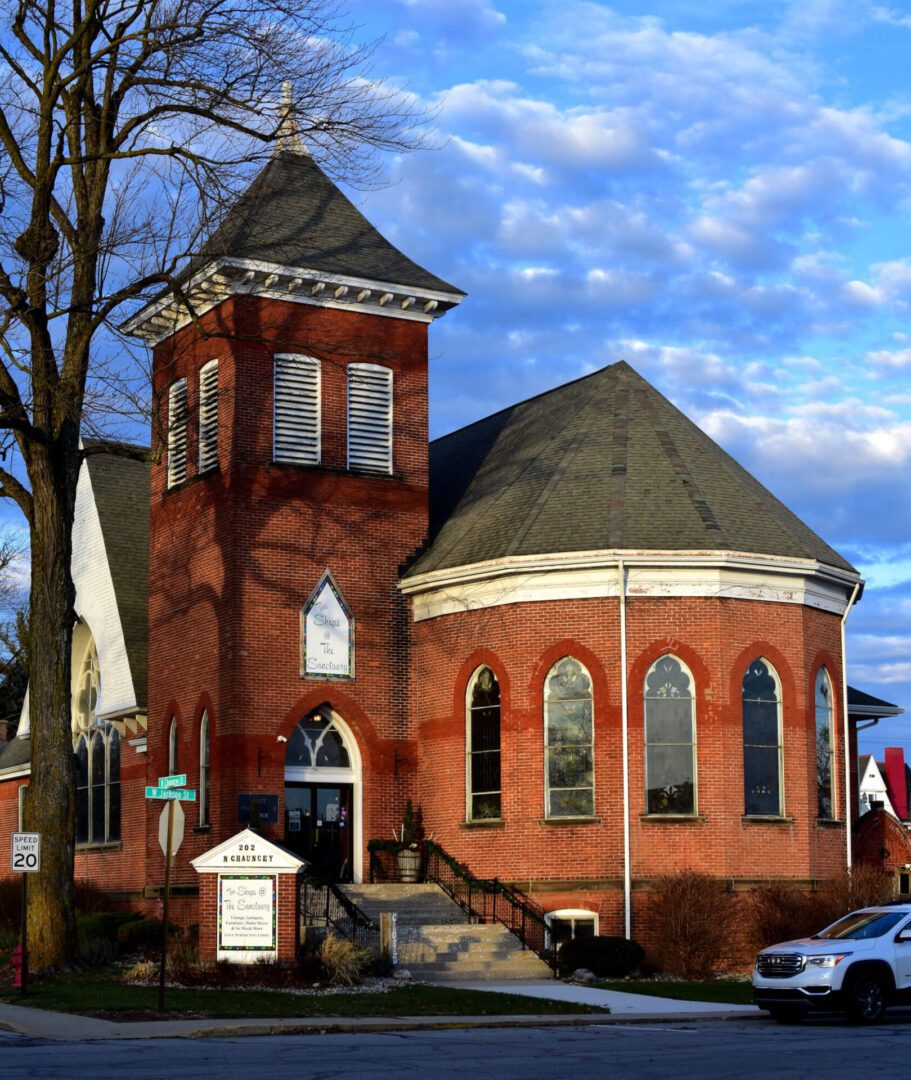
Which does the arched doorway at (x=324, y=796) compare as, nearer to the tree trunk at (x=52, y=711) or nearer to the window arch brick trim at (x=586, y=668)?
the window arch brick trim at (x=586, y=668)

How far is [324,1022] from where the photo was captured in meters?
19.8

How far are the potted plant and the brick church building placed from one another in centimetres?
27

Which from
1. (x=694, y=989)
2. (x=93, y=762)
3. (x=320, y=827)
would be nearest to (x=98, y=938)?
(x=320, y=827)

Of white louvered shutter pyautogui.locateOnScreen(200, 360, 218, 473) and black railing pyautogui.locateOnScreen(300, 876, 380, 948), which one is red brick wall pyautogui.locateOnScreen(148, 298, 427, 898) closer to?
white louvered shutter pyautogui.locateOnScreen(200, 360, 218, 473)

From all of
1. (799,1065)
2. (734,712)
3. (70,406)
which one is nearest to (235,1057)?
(799,1065)

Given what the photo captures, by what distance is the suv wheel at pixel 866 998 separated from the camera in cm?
2092

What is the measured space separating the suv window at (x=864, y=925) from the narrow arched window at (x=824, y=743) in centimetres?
857

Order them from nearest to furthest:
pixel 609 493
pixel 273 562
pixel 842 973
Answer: pixel 842 973 < pixel 609 493 < pixel 273 562

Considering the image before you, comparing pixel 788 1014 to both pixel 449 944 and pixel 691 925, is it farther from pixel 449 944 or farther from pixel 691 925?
pixel 449 944

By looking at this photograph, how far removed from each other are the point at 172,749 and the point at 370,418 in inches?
314

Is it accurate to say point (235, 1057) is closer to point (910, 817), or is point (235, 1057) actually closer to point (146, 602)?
point (146, 602)

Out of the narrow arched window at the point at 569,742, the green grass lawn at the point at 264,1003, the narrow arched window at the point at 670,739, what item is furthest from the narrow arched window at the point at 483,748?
the green grass lawn at the point at 264,1003

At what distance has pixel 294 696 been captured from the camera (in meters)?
31.9

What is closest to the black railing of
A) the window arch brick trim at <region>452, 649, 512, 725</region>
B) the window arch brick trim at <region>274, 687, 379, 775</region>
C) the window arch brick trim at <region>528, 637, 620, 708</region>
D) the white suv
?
the window arch brick trim at <region>274, 687, 379, 775</region>
